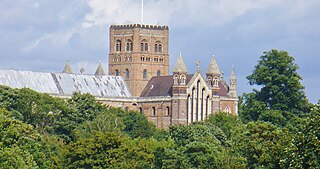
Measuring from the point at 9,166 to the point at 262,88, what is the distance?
59347 millimetres

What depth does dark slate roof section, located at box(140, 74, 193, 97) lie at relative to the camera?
157 m

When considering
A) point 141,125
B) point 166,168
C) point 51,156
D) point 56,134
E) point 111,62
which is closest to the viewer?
point 166,168

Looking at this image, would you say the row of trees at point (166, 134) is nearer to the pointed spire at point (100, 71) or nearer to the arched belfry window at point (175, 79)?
the arched belfry window at point (175, 79)

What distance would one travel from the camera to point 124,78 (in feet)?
544

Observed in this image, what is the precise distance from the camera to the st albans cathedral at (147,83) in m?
153

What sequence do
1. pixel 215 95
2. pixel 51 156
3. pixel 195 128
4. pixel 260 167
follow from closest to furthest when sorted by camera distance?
pixel 260 167 < pixel 51 156 < pixel 195 128 < pixel 215 95

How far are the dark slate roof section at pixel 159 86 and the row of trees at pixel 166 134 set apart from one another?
12.9 m

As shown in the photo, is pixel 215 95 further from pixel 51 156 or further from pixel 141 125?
pixel 51 156

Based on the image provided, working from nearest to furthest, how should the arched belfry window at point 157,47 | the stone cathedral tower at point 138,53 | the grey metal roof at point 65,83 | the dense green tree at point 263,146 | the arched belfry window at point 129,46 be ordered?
the dense green tree at point 263,146, the grey metal roof at point 65,83, the stone cathedral tower at point 138,53, the arched belfry window at point 129,46, the arched belfry window at point 157,47

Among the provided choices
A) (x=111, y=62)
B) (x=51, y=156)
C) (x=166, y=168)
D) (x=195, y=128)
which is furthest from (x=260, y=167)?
(x=111, y=62)

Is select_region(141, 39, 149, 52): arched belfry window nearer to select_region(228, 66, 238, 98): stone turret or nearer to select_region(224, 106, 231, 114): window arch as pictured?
select_region(228, 66, 238, 98): stone turret

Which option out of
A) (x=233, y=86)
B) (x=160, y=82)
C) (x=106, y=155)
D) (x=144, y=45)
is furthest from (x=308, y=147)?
(x=144, y=45)

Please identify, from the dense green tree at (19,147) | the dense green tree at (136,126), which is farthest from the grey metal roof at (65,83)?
the dense green tree at (19,147)

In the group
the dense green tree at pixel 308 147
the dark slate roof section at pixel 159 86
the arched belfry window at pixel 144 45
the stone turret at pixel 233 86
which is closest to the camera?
the dense green tree at pixel 308 147
